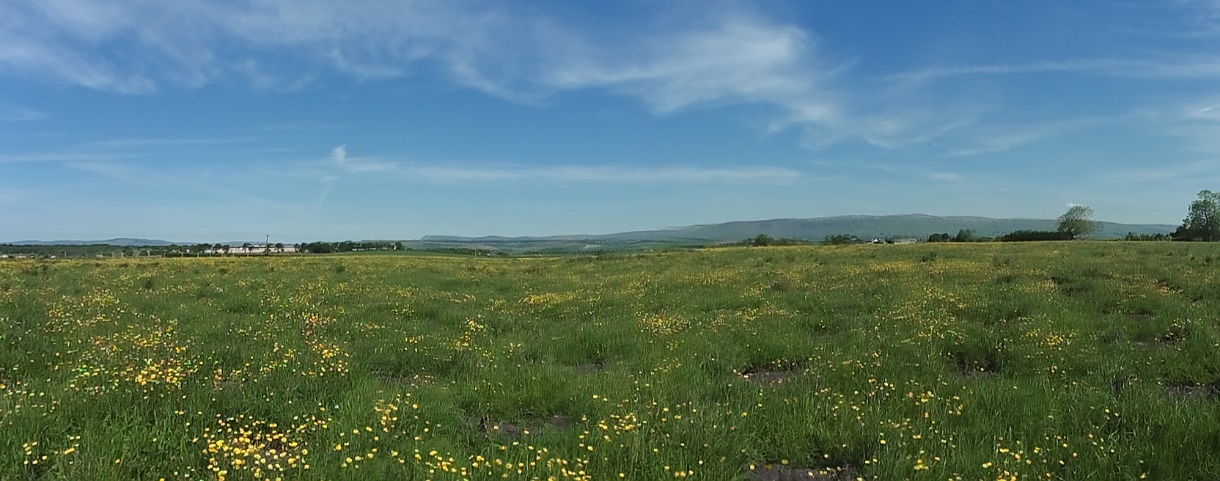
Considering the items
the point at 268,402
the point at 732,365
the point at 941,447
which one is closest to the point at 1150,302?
the point at 732,365

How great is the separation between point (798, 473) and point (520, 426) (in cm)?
298

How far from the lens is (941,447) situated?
582cm

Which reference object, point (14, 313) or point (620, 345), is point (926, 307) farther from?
point (14, 313)

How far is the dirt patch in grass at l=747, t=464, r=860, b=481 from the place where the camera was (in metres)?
5.56

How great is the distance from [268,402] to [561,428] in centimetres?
315

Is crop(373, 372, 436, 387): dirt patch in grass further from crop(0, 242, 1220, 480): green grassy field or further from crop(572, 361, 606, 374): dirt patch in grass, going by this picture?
crop(572, 361, 606, 374): dirt patch in grass

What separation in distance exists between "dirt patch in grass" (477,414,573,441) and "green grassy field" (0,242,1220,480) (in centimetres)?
4

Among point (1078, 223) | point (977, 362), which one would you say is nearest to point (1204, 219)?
point (1078, 223)

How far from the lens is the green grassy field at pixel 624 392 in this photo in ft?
17.7

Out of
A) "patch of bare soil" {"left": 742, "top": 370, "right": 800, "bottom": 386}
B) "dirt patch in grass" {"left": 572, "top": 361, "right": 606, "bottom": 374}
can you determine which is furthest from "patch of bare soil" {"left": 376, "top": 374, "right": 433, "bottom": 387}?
"patch of bare soil" {"left": 742, "top": 370, "right": 800, "bottom": 386}

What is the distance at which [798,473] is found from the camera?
18.8 feet

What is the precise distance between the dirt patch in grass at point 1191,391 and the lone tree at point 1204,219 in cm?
12359

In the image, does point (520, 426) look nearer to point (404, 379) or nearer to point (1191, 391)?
point (404, 379)

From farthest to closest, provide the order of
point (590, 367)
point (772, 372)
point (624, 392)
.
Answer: point (590, 367) → point (772, 372) → point (624, 392)
